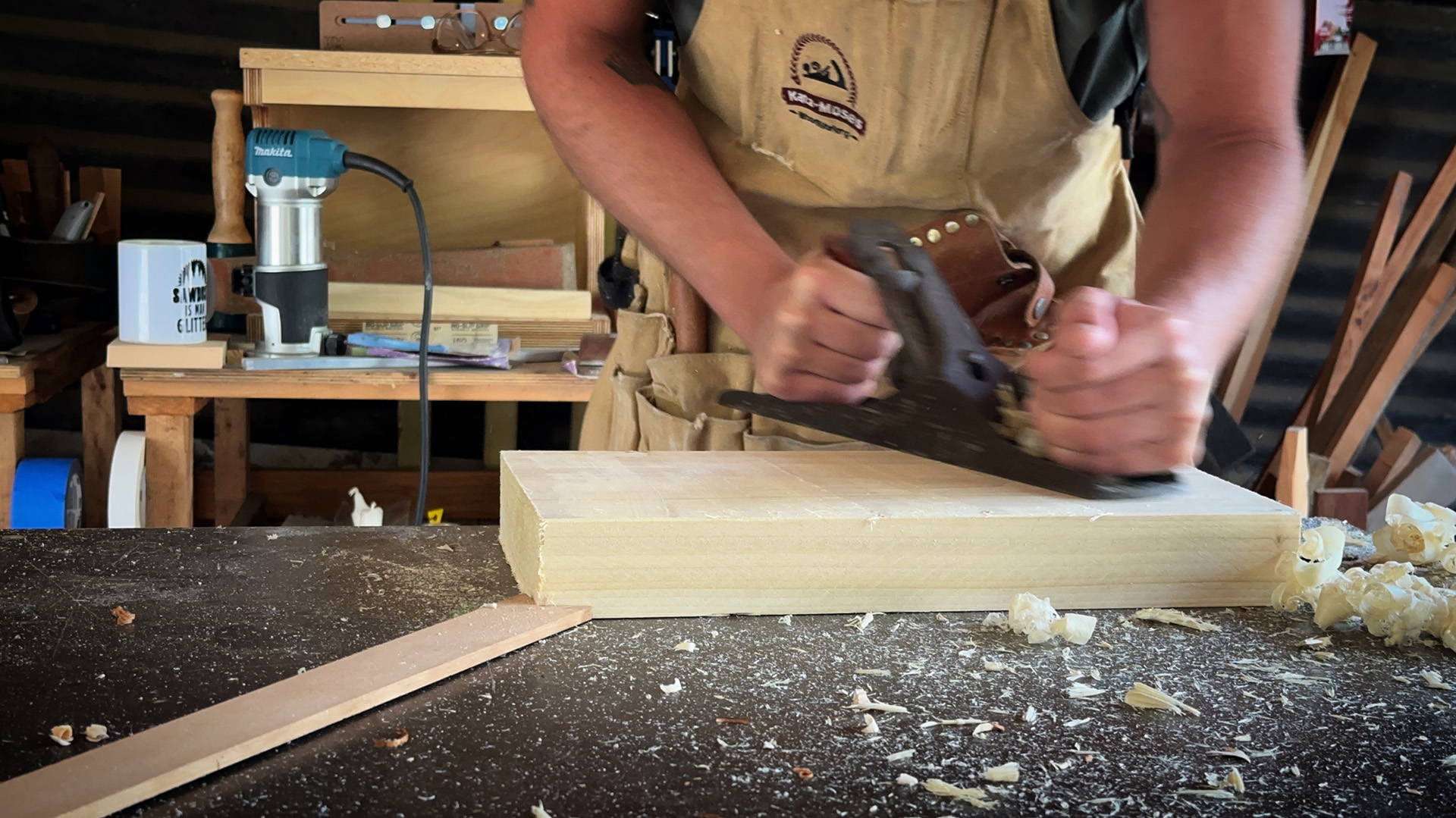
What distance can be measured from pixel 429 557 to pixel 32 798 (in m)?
0.49

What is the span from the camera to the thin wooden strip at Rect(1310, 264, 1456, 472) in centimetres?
345

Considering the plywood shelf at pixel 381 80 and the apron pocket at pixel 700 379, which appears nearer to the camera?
the apron pocket at pixel 700 379

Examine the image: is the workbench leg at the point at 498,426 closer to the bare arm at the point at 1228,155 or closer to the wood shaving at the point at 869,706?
the bare arm at the point at 1228,155

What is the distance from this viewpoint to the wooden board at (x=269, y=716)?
692 mm

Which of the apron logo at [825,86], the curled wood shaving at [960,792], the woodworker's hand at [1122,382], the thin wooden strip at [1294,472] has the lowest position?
the thin wooden strip at [1294,472]

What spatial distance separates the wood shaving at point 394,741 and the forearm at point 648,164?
0.58 m

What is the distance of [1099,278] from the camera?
4.87 feet

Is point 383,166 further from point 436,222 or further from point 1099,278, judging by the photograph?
point 1099,278

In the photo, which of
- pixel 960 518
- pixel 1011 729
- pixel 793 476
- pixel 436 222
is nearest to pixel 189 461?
pixel 436 222

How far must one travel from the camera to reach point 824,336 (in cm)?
116

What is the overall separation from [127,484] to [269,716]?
170 cm

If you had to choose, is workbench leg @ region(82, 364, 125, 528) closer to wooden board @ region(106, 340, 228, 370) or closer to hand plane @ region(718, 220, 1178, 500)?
wooden board @ region(106, 340, 228, 370)

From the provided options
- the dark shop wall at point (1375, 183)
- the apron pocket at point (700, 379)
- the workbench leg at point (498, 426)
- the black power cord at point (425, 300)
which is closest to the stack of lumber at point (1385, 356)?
the dark shop wall at point (1375, 183)

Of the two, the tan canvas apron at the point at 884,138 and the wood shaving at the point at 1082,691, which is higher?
the tan canvas apron at the point at 884,138
